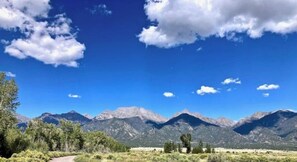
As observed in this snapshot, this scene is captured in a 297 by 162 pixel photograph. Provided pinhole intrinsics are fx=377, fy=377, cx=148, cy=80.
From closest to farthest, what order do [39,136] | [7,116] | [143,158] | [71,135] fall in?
[7,116]
[143,158]
[39,136]
[71,135]

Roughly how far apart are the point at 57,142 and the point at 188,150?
55293mm

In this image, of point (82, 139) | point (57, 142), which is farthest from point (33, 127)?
point (82, 139)

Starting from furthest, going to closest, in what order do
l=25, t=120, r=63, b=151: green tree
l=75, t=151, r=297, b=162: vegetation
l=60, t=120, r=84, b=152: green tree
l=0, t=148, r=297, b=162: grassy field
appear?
l=60, t=120, r=84, b=152: green tree
l=25, t=120, r=63, b=151: green tree
l=75, t=151, r=297, b=162: vegetation
l=0, t=148, r=297, b=162: grassy field

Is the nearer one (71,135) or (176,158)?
(176,158)

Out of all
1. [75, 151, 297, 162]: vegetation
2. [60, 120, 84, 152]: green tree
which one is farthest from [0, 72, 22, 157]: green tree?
[60, 120, 84, 152]: green tree

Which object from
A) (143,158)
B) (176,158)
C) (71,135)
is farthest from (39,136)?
(176,158)

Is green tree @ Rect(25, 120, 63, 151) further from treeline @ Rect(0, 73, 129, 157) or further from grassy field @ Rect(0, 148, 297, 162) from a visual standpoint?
grassy field @ Rect(0, 148, 297, 162)

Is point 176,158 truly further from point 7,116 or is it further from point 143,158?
point 7,116

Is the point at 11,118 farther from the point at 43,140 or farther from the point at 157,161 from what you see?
the point at 43,140

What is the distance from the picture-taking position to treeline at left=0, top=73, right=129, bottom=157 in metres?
60.3

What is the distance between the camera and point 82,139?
489 feet

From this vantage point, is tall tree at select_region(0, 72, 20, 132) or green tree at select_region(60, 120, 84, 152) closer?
tall tree at select_region(0, 72, 20, 132)

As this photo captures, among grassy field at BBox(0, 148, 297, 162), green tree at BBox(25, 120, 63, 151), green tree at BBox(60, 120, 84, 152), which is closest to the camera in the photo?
grassy field at BBox(0, 148, 297, 162)

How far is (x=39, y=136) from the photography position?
123 m
